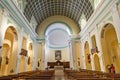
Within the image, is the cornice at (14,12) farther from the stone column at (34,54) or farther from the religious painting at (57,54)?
the religious painting at (57,54)

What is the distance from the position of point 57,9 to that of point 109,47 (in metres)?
9.63

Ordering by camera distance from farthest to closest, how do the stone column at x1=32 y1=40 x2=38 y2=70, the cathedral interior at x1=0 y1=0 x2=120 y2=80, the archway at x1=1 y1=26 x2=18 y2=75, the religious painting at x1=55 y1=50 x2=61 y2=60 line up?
the religious painting at x1=55 y1=50 x2=61 y2=60
the stone column at x1=32 y1=40 x2=38 y2=70
the archway at x1=1 y1=26 x2=18 y2=75
the cathedral interior at x1=0 y1=0 x2=120 y2=80

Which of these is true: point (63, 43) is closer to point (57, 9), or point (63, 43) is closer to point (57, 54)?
point (57, 54)

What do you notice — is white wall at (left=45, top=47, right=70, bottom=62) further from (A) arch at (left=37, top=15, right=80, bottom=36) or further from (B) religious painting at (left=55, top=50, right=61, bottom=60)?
(A) arch at (left=37, top=15, right=80, bottom=36)

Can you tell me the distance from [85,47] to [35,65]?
719cm

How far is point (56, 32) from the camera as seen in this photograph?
26.8 meters

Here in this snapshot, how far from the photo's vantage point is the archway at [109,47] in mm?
11225

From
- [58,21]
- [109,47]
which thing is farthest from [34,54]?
[109,47]

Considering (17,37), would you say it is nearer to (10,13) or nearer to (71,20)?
(10,13)

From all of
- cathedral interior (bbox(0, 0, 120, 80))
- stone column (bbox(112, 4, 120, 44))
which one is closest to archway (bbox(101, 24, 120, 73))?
cathedral interior (bbox(0, 0, 120, 80))

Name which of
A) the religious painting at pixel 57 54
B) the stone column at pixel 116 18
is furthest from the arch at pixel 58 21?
the stone column at pixel 116 18

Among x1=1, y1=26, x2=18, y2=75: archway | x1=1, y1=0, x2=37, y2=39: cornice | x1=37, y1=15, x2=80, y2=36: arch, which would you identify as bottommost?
x1=1, y1=26, x2=18, y2=75: archway

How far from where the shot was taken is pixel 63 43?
26.2 metres

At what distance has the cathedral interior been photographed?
9547 mm
